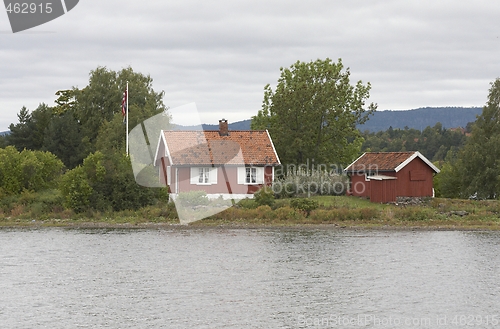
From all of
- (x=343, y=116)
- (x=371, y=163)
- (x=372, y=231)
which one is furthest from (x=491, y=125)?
(x=372, y=231)

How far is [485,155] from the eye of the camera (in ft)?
211

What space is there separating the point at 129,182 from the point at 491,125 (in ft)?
116

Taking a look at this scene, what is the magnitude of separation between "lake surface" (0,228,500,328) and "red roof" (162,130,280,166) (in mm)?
9917

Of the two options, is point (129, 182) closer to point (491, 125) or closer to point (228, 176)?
point (228, 176)

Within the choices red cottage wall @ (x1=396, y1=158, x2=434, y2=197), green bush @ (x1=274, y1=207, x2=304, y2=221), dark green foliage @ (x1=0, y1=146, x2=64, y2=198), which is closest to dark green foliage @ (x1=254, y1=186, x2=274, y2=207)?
green bush @ (x1=274, y1=207, x2=304, y2=221)

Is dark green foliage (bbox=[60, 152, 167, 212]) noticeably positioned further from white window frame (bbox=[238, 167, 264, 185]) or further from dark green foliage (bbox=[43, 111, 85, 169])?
dark green foliage (bbox=[43, 111, 85, 169])

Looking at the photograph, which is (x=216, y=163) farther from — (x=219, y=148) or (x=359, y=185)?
(x=359, y=185)

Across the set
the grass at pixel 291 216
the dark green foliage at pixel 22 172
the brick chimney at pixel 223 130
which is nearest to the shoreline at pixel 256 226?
the grass at pixel 291 216

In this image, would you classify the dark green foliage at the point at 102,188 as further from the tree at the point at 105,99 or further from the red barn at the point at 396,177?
the tree at the point at 105,99

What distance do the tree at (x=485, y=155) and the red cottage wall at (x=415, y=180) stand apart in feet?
45.1

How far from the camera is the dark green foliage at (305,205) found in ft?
147

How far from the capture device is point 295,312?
22.2 meters

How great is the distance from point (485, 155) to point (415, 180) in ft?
59.9

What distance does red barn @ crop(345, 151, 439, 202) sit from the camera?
4816cm
